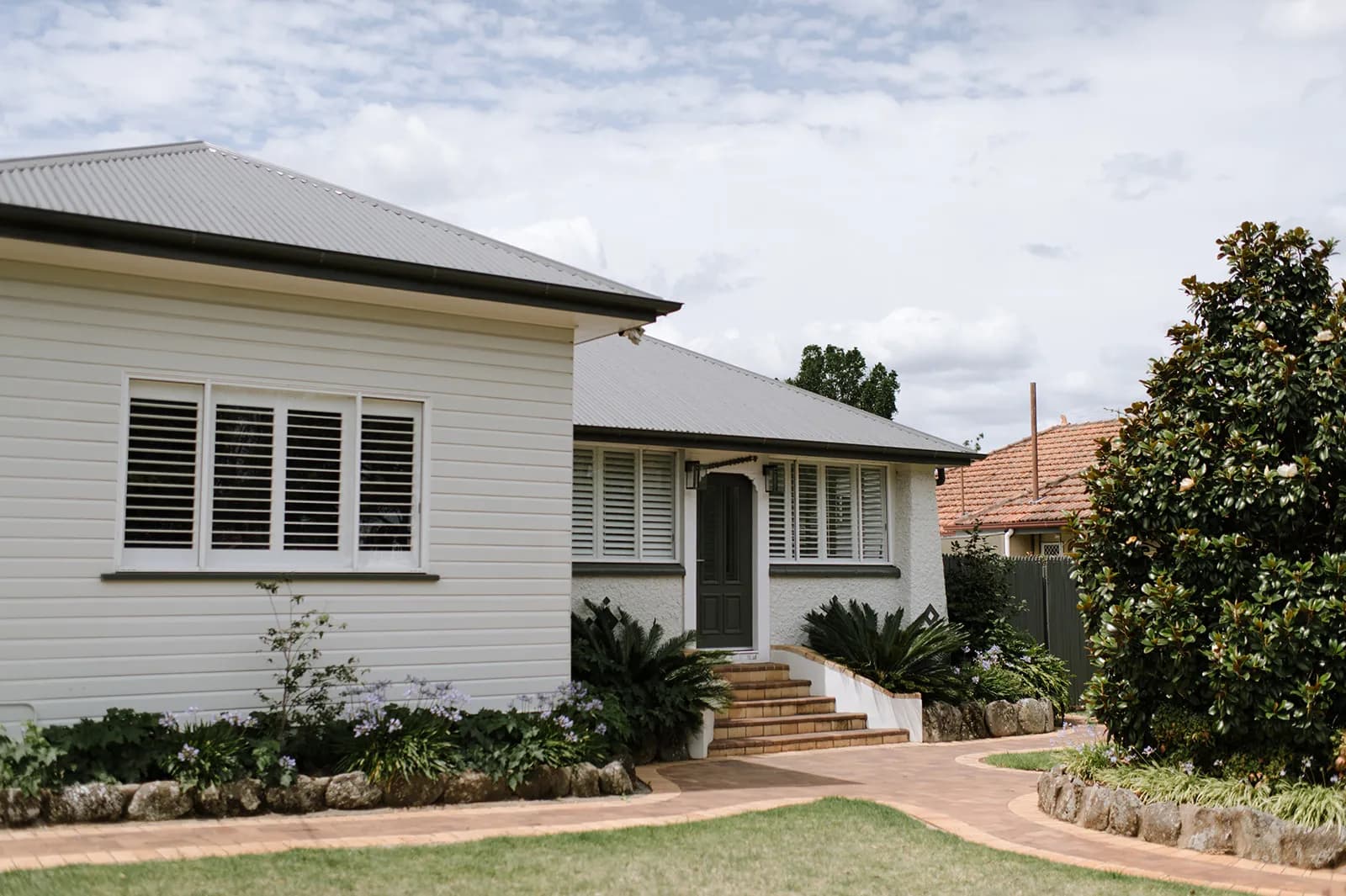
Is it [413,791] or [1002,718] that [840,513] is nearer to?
[1002,718]

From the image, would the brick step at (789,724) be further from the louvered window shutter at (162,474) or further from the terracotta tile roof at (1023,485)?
the terracotta tile roof at (1023,485)

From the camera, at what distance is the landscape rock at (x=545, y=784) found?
9.11 metres

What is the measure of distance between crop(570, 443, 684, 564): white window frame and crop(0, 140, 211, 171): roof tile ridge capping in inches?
191

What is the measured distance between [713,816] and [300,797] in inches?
111

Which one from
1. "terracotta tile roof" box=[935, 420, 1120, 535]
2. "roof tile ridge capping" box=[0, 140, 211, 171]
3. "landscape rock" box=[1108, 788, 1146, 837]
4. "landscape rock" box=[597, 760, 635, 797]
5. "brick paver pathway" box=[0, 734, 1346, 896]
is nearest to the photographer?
"brick paver pathway" box=[0, 734, 1346, 896]

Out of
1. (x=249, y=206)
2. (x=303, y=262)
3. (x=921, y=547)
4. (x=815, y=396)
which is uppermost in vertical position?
(x=249, y=206)

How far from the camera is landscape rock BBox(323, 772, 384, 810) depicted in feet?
27.6

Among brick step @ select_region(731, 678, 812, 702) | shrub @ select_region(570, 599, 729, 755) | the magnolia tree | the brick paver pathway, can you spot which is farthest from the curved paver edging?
brick step @ select_region(731, 678, 812, 702)

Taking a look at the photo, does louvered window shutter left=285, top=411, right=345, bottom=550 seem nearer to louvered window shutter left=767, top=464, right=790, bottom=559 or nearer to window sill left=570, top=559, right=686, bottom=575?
window sill left=570, top=559, right=686, bottom=575

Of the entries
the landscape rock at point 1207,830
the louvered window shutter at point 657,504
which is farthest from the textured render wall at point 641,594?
the landscape rock at point 1207,830

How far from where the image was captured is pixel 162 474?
896cm

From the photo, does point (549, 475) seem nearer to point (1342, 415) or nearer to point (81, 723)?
point (81, 723)

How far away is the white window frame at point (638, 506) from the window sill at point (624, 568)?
0.16 feet

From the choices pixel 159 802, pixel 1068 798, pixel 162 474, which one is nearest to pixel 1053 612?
pixel 1068 798
